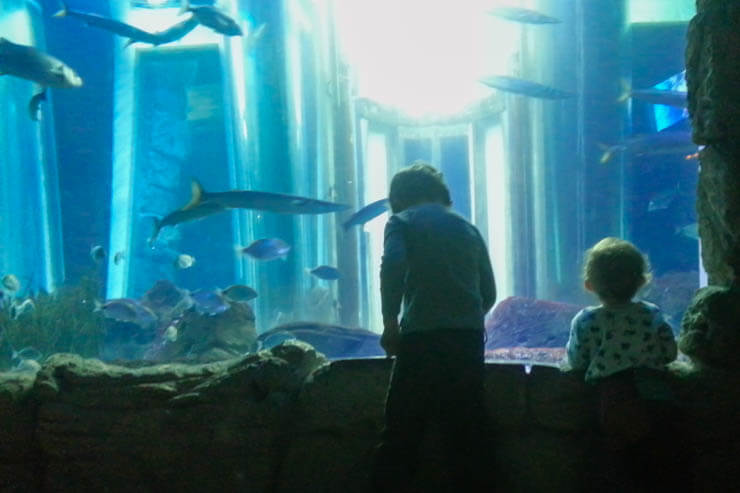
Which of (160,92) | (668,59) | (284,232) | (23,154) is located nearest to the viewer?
(284,232)

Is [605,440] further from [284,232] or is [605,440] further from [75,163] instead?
[75,163]

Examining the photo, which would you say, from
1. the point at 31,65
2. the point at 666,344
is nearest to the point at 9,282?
the point at 31,65

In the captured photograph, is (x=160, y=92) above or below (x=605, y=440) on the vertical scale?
above

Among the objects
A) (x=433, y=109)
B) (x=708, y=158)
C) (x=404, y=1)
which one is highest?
(x=404, y=1)

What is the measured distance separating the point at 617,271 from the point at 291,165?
7841 millimetres

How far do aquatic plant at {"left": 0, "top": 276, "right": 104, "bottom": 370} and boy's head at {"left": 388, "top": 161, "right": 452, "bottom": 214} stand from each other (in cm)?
649

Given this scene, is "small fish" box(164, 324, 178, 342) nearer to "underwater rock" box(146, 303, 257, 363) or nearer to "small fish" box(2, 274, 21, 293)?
"underwater rock" box(146, 303, 257, 363)

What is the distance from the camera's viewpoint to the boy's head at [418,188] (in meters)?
2.83

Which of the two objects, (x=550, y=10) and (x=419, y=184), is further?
(x=550, y=10)

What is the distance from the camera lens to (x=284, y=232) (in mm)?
10000

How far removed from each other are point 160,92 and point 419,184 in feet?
43.5

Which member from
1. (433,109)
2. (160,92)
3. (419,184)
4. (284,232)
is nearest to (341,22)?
(284,232)

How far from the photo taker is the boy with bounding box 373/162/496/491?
242cm

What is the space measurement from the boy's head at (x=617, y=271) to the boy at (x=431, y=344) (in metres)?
0.54
